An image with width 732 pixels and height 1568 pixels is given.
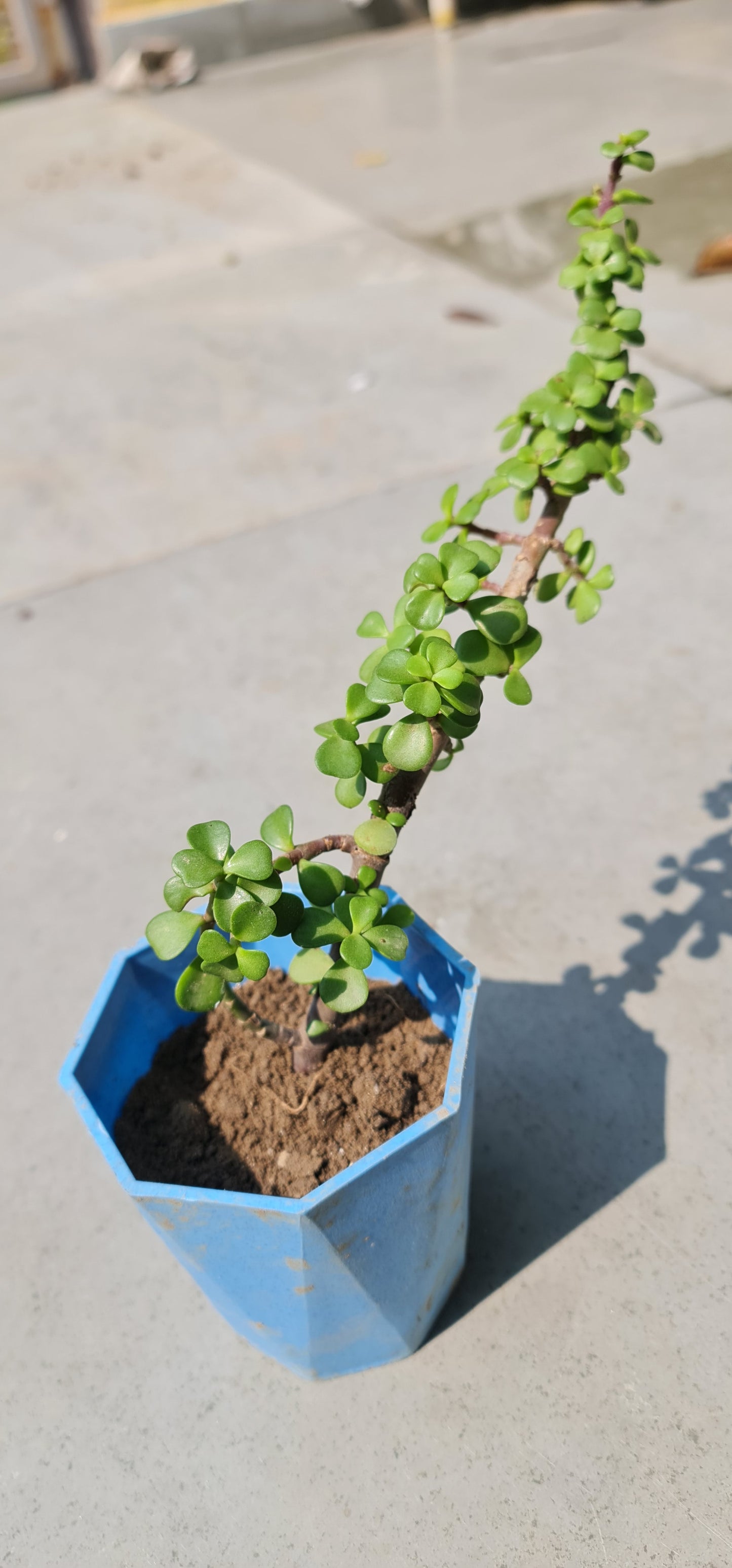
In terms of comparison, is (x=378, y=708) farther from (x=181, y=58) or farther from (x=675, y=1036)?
(x=181, y=58)

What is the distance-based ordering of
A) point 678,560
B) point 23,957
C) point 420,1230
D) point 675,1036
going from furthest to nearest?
point 678,560 → point 23,957 → point 675,1036 → point 420,1230

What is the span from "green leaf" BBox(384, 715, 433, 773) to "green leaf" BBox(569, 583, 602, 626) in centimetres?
24

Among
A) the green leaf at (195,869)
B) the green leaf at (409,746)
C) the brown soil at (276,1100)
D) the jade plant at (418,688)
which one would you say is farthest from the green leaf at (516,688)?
the brown soil at (276,1100)

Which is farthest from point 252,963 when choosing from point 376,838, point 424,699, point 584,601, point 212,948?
point 584,601

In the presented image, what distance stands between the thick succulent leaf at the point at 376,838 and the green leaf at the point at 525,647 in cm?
19

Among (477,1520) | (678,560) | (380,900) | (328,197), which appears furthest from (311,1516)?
(328,197)

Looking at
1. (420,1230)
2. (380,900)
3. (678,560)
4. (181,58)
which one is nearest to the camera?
(380,900)

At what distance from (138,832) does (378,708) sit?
120 centimetres

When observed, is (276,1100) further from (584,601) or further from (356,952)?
(584,601)

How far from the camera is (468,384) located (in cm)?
347

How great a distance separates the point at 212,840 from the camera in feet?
3.24

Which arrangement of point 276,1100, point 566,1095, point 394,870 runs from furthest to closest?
point 394,870, point 566,1095, point 276,1100

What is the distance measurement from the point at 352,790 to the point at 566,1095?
795mm

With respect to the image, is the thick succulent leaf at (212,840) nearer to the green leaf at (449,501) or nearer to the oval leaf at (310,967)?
the oval leaf at (310,967)
